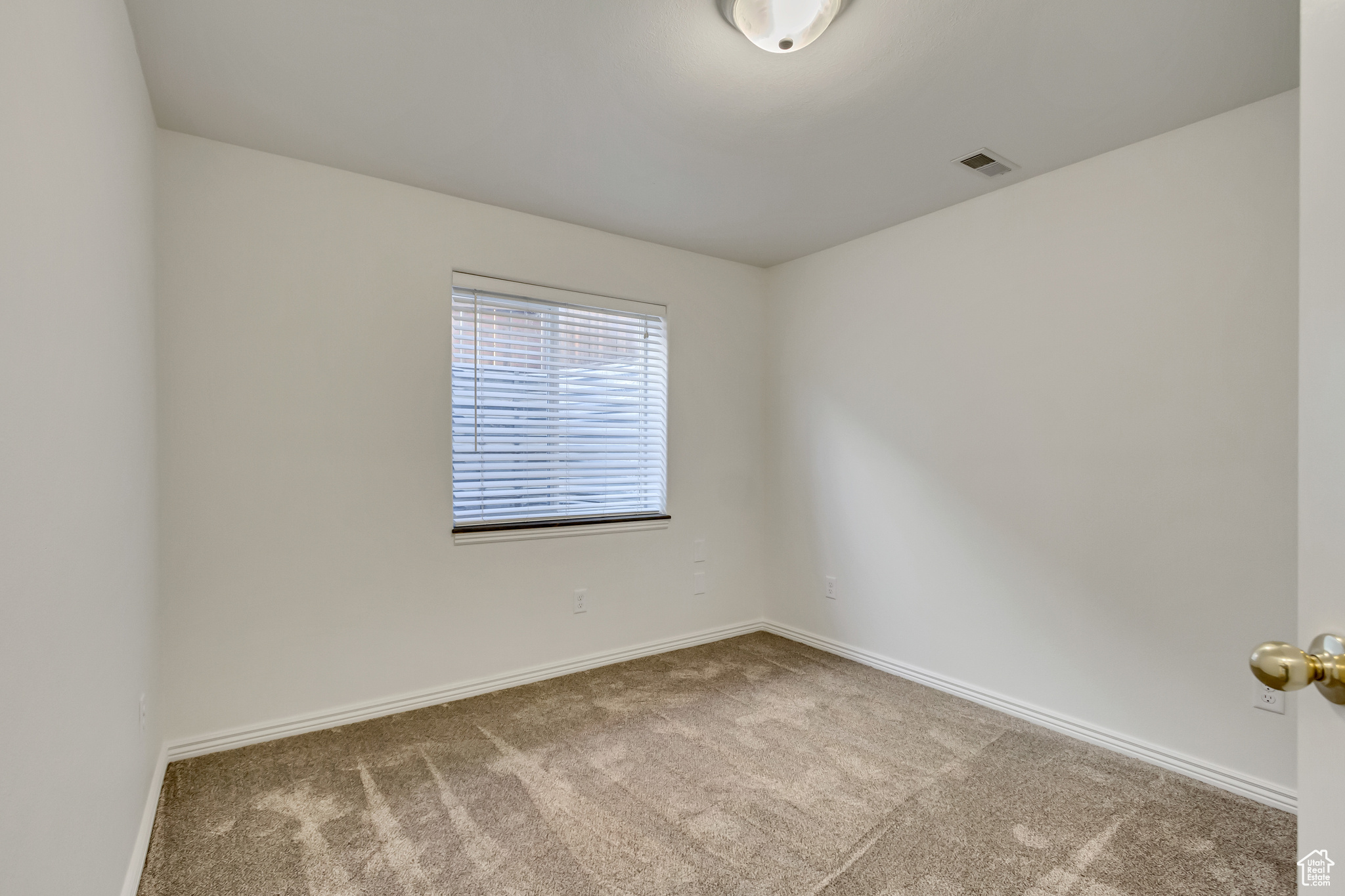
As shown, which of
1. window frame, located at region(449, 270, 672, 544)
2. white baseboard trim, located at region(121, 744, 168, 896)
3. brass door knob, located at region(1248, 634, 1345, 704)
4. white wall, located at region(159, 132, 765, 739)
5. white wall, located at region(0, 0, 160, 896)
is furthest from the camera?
window frame, located at region(449, 270, 672, 544)

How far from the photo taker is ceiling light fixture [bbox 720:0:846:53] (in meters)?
1.70

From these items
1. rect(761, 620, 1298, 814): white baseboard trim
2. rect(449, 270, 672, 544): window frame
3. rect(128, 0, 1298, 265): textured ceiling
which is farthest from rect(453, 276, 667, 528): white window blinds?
rect(761, 620, 1298, 814): white baseboard trim

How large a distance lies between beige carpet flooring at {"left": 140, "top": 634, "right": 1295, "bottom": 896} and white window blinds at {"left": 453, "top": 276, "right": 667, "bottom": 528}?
105 cm

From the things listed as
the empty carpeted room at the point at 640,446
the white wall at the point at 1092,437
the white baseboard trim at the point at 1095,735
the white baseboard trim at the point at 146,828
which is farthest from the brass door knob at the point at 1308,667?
the white baseboard trim at the point at 146,828

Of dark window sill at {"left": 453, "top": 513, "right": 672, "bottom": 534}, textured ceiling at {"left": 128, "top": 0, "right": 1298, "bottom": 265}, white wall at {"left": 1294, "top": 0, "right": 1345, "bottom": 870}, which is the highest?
textured ceiling at {"left": 128, "top": 0, "right": 1298, "bottom": 265}

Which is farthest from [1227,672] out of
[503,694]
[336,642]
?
[336,642]

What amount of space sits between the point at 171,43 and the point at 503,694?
2709mm

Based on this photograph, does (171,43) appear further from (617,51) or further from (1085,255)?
(1085,255)

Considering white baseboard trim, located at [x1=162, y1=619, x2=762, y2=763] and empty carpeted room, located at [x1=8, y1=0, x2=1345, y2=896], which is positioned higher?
empty carpeted room, located at [x1=8, y1=0, x2=1345, y2=896]

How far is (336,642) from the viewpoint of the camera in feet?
8.79

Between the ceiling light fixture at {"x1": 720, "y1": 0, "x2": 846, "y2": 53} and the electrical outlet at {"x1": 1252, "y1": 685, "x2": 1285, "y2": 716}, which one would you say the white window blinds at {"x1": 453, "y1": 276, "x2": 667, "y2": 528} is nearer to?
A: the ceiling light fixture at {"x1": 720, "y1": 0, "x2": 846, "y2": 53}

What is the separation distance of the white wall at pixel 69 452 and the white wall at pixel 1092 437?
10.1 ft

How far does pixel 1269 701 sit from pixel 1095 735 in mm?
589

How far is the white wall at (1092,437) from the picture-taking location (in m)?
2.16
